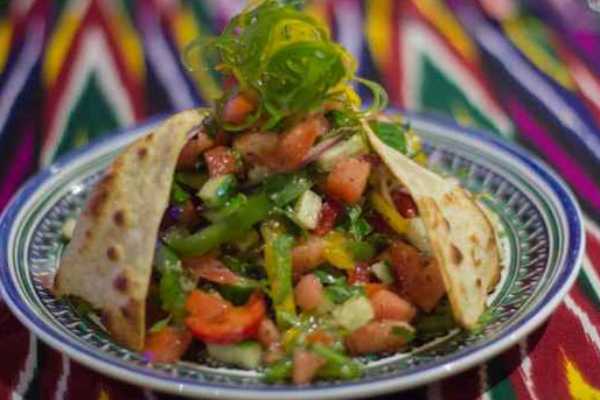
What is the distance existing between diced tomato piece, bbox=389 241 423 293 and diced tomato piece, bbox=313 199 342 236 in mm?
213

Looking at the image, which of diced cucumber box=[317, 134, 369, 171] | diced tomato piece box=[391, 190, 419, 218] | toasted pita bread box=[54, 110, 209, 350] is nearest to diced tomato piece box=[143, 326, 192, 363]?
toasted pita bread box=[54, 110, 209, 350]

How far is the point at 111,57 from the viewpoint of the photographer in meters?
5.09

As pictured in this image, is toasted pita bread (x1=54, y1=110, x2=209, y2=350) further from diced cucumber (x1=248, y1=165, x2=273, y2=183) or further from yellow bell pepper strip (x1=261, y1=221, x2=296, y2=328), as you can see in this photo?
yellow bell pepper strip (x1=261, y1=221, x2=296, y2=328)

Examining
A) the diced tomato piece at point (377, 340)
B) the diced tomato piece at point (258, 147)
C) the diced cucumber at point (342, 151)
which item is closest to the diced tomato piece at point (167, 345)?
the diced tomato piece at point (377, 340)

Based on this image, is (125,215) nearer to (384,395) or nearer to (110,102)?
(384,395)

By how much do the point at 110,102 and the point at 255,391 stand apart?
2.70 metres

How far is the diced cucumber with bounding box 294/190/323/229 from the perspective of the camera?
290 cm

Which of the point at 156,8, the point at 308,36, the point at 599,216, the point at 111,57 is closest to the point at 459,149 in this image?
the point at 599,216

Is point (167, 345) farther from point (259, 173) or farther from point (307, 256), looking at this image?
point (259, 173)

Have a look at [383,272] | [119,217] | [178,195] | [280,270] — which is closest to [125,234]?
[119,217]

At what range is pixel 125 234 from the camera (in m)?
2.80

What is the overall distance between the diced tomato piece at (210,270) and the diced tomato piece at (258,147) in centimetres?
34

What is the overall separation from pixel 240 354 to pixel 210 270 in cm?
34

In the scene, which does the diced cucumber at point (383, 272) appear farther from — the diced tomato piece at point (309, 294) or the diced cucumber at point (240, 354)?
the diced cucumber at point (240, 354)
